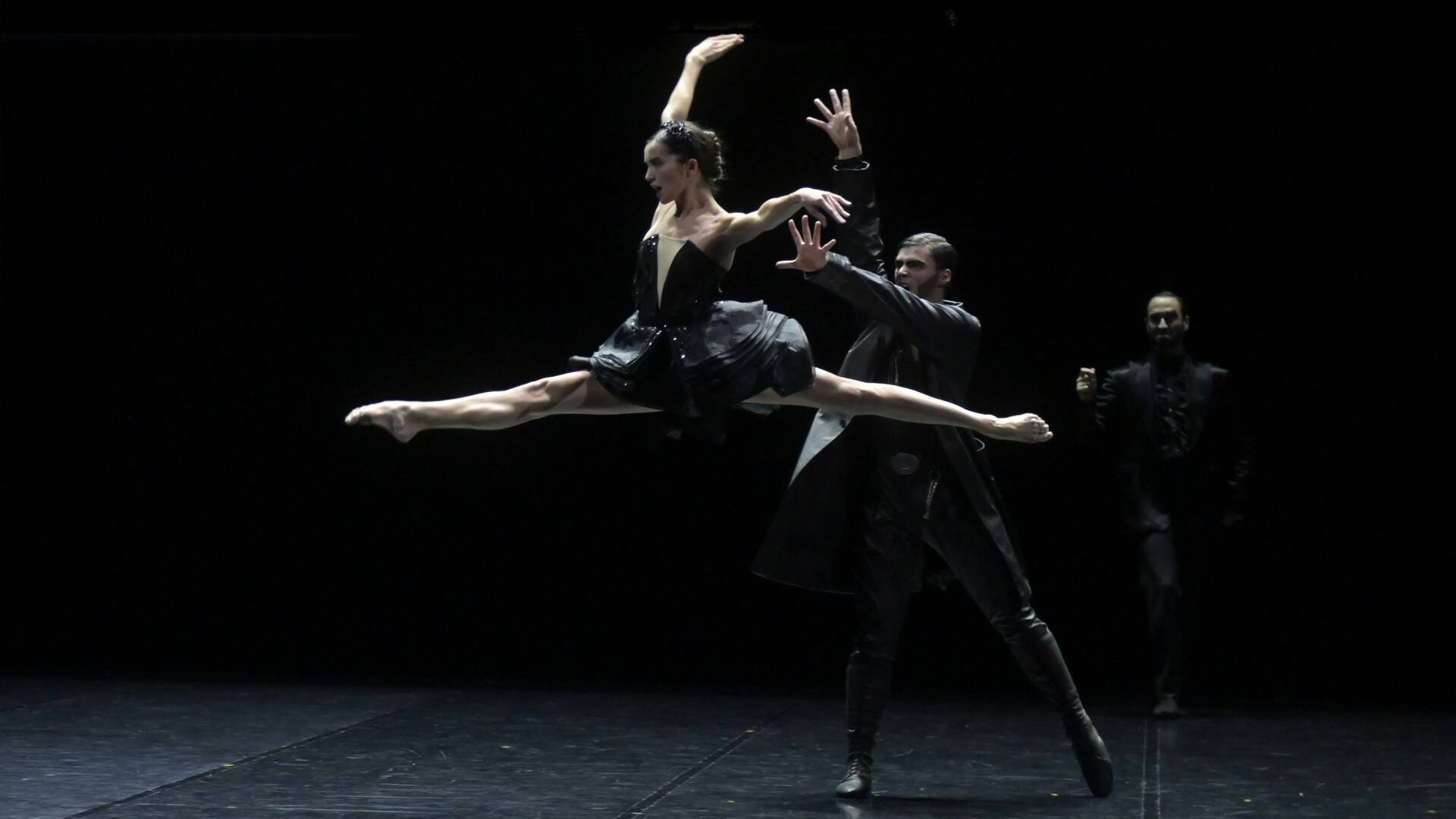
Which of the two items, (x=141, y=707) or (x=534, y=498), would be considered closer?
(x=141, y=707)

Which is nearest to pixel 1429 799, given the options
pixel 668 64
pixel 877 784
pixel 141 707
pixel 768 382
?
pixel 877 784

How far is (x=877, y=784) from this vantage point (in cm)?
492

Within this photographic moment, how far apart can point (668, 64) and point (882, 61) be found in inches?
31.6

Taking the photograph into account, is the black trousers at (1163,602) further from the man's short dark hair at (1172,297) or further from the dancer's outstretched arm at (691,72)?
the dancer's outstretched arm at (691,72)

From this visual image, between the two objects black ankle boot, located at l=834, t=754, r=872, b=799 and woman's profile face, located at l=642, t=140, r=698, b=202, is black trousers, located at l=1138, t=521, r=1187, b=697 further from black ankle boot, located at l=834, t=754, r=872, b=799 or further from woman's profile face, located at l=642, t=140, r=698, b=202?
woman's profile face, located at l=642, t=140, r=698, b=202

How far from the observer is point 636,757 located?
5398mm

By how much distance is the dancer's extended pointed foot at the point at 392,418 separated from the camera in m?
4.12

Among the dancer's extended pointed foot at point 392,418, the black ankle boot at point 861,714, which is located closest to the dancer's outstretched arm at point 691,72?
the dancer's extended pointed foot at point 392,418

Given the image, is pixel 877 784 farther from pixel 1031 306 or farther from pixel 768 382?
pixel 1031 306

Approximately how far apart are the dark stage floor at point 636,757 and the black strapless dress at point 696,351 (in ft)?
3.37

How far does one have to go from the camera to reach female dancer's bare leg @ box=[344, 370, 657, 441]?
4.19 meters

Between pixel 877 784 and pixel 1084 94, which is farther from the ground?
pixel 1084 94

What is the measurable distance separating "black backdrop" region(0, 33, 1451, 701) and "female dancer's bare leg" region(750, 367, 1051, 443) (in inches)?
102

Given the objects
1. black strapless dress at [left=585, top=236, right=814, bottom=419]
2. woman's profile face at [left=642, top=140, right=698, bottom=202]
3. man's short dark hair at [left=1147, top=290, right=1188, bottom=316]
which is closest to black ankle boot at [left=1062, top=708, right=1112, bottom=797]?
black strapless dress at [left=585, top=236, right=814, bottom=419]
